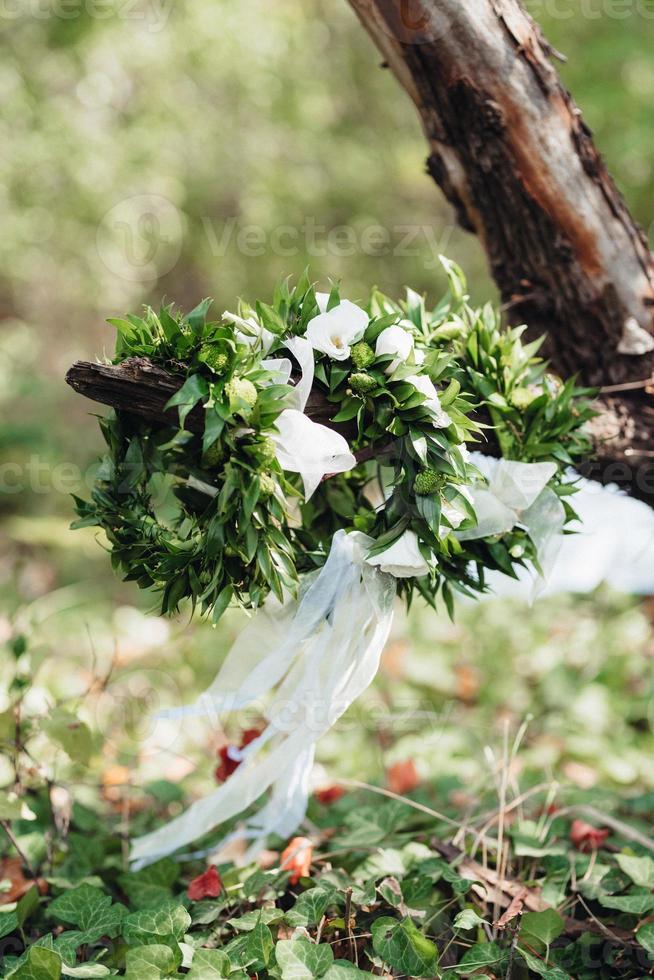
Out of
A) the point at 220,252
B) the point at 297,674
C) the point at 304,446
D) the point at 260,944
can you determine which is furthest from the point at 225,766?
the point at 220,252

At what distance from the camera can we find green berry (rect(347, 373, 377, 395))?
1112mm

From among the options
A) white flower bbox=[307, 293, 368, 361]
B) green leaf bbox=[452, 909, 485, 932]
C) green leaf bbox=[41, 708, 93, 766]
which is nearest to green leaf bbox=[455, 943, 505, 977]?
green leaf bbox=[452, 909, 485, 932]

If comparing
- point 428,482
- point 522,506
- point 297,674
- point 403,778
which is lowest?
point 403,778

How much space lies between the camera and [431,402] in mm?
1097

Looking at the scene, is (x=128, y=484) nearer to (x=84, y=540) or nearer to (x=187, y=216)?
(x=84, y=540)

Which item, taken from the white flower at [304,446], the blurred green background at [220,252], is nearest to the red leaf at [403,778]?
the blurred green background at [220,252]

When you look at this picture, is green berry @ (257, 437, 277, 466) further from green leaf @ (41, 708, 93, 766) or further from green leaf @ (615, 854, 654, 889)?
green leaf @ (615, 854, 654, 889)

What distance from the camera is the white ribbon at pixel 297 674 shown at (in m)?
1.19

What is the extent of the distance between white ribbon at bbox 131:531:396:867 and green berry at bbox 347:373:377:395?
218 millimetres

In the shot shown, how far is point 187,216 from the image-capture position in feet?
23.1

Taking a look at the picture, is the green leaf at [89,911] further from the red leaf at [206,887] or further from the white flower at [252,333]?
the white flower at [252,333]

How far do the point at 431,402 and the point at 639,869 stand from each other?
0.85 meters

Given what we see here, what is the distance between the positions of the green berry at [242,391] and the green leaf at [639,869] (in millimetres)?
975

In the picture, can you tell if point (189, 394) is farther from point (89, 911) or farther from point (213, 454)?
point (89, 911)
